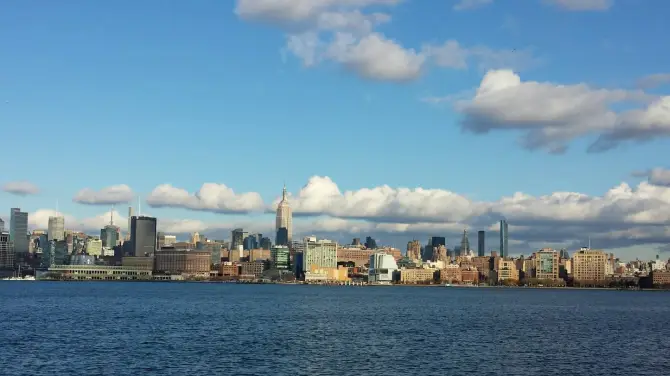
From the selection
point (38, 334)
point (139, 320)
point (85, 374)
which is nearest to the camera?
point (85, 374)

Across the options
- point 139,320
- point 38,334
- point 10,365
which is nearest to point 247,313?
point 139,320

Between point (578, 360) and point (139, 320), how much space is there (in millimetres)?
61639

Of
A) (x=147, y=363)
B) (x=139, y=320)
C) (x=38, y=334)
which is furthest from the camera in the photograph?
(x=139, y=320)

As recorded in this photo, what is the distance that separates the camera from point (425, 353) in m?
77.5

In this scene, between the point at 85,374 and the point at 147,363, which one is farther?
the point at 147,363

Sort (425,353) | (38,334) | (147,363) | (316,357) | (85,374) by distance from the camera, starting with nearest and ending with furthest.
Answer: (85,374) → (147,363) → (316,357) → (425,353) → (38,334)

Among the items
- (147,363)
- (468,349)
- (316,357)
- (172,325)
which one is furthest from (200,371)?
(172,325)

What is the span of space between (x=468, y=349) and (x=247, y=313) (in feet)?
194

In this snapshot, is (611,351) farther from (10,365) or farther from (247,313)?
(247,313)

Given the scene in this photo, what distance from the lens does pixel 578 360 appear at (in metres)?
74.3

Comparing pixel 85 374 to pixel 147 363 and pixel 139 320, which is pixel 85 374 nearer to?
pixel 147 363

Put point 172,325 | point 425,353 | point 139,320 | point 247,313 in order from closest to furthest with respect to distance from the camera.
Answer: point 425,353 < point 172,325 < point 139,320 < point 247,313

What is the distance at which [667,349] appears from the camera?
276ft

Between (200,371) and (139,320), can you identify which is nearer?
(200,371)
